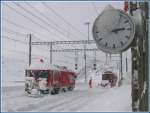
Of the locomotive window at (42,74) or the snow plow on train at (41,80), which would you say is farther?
the locomotive window at (42,74)

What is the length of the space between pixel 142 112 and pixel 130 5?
4.94ft

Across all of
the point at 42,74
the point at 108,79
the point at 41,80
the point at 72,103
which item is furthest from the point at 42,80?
the point at 108,79

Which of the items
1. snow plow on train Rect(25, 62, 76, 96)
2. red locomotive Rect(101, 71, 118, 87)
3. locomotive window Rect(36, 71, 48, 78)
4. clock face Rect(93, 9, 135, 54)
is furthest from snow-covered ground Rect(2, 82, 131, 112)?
red locomotive Rect(101, 71, 118, 87)

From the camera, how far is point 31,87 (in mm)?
32875

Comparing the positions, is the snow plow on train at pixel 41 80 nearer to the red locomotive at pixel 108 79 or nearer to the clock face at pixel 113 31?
the red locomotive at pixel 108 79

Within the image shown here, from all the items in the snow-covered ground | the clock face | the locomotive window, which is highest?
the clock face

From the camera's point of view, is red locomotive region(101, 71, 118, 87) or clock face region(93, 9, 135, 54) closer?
clock face region(93, 9, 135, 54)

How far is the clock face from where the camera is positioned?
4867mm

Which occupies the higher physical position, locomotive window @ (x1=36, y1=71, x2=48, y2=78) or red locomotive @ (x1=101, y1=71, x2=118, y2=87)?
locomotive window @ (x1=36, y1=71, x2=48, y2=78)

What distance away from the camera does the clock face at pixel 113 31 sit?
4.87 metres

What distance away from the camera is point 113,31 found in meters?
4.99

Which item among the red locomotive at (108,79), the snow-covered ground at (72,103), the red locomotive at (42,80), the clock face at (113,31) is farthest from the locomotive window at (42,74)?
the clock face at (113,31)

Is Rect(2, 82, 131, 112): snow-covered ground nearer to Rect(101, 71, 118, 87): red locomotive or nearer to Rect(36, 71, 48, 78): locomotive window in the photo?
Rect(36, 71, 48, 78): locomotive window

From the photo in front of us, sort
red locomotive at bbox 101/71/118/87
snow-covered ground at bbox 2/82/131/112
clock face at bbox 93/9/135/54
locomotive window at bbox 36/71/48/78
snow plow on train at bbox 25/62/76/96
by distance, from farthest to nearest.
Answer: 1. red locomotive at bbox 101/71/118/87
2. locomotive window at bbox 36/71/48/78
3. snow plow on train at bbox 25/62/76/96
4. snow-covered ground at bbox 2/82/131/112
5. clock face at bbox 93/9/135/54
